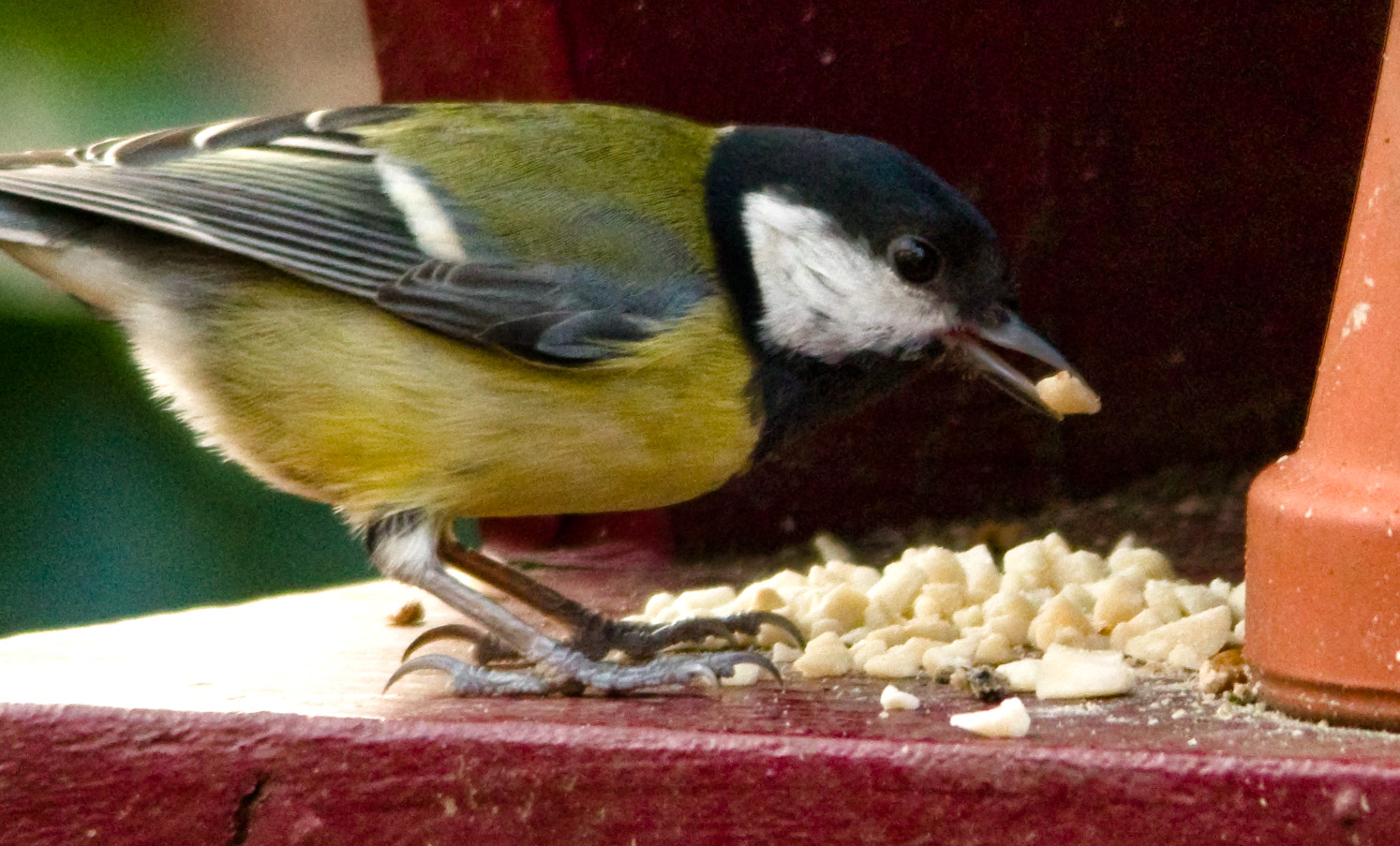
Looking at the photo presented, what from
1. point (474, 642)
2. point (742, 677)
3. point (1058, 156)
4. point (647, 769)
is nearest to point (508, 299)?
point (474, 642)

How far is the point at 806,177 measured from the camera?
73.4 inches

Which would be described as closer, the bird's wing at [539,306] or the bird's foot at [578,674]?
the bird's foot at [578,674]

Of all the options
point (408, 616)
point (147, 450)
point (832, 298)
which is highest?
point (832, 298)

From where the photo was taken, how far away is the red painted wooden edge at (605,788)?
1.08 metres

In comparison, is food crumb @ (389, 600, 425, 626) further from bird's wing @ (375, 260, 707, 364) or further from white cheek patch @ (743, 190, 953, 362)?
white cheek patch @ (743, 190, 953, 362)

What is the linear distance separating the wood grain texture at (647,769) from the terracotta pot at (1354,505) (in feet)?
0.13

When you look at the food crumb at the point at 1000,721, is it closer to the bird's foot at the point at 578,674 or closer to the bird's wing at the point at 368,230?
the bird's foot at the point at 578,674

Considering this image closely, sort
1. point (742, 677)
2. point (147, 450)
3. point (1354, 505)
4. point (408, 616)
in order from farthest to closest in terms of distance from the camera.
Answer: point (147, 450)
point (408, 616)
point (742, 677)
point (1354, 505)

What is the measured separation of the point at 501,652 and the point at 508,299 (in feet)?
1.11

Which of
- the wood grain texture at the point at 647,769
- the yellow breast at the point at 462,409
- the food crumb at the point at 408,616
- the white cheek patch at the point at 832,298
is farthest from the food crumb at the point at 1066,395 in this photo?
the food crumb at the point at 408,616

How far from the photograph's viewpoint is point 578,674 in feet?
5.12

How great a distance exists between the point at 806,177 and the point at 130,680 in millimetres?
831

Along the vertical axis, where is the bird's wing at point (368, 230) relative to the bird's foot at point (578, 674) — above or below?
above

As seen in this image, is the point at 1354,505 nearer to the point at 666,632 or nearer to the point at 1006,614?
the point at 1006,614
